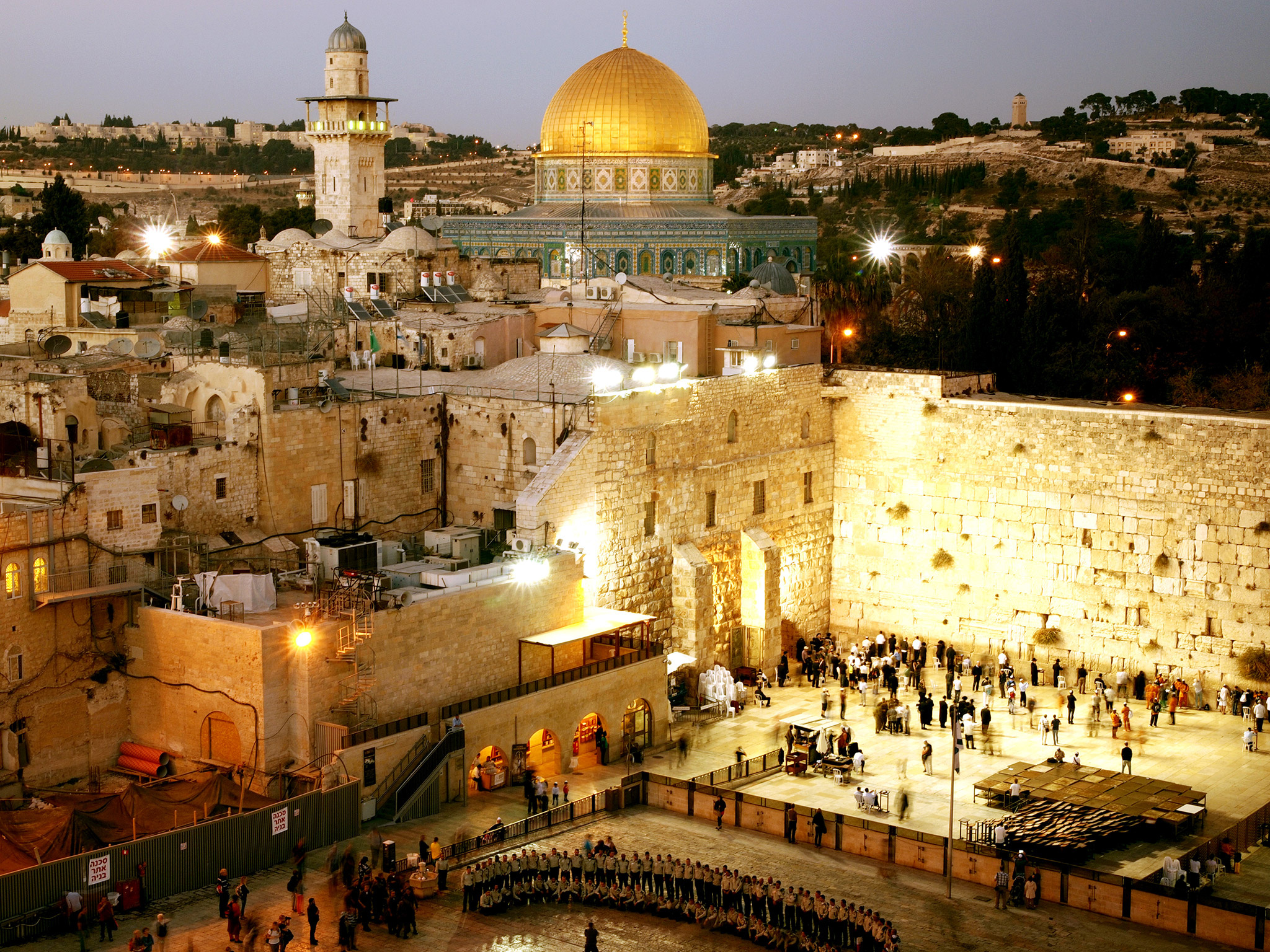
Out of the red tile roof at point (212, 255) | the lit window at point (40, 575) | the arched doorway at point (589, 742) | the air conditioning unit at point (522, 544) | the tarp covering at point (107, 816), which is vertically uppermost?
the red tile roof at point (212, 255)

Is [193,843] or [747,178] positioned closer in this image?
[193,843]

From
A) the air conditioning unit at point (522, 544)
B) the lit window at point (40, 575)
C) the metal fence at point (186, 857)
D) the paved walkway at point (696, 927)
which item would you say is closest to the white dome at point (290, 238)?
the air conditioning unit at point (522, 544)

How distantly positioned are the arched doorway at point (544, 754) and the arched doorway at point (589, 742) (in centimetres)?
34

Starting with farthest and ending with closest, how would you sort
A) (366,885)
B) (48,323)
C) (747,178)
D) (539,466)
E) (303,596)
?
(747,178) < (48,323) < (539,466) < (303,596) < (366,885)

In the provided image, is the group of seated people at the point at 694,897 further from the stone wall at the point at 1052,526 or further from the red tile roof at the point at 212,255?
the red tile roof at the point at 212,255

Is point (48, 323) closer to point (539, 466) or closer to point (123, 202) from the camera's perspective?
point (539, 466)

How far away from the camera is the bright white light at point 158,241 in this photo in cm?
4028

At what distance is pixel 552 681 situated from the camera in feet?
75.0

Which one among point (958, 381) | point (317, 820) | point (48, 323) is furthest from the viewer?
point (48, 323)

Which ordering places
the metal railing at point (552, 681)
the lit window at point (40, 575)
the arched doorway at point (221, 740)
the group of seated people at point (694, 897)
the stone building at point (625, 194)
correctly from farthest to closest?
1. the stone building at point (625, 194)
2. the metal railing at point (552, 681)
3. the arched doorway at point (221, 740)
4. the lit window at point (40, 575)
5. the group of seated people at point (694, 897)

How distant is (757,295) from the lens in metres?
35.5

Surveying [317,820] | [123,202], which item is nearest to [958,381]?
[317,820]

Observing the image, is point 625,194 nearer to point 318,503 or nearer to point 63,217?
point 63,217

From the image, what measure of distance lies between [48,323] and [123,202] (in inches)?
2324
